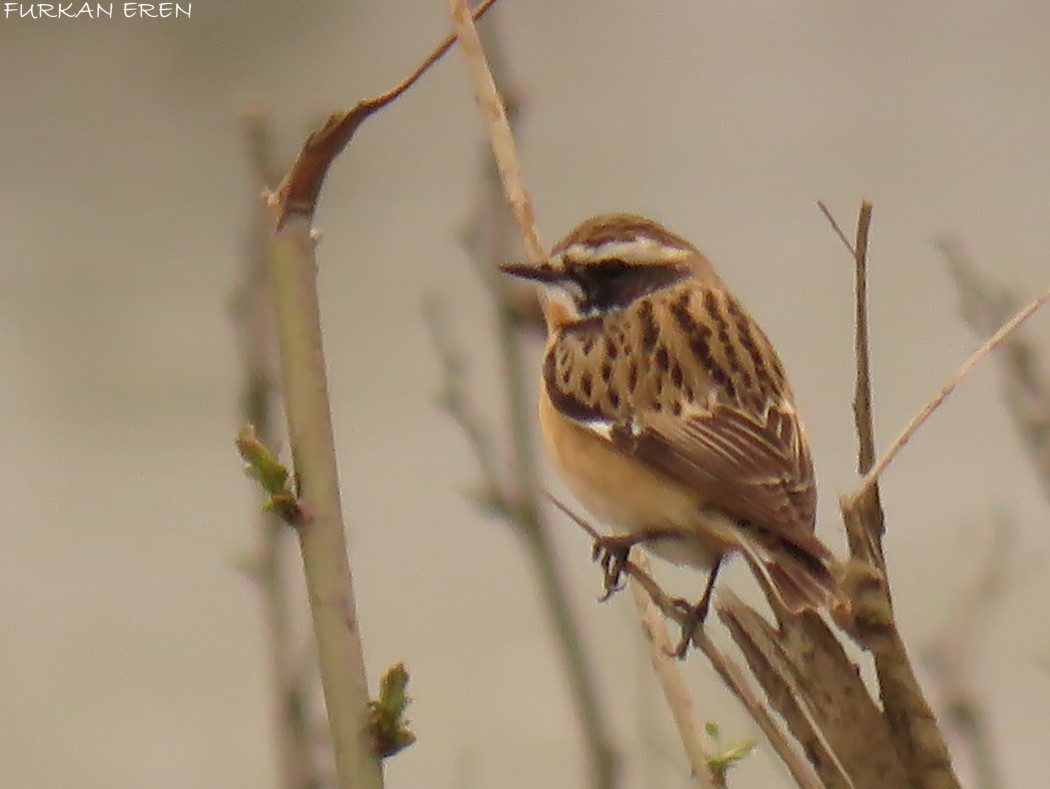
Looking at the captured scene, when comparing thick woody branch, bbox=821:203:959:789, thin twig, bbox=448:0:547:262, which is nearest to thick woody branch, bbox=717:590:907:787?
thick woody branch, bbox=821:203:959:789

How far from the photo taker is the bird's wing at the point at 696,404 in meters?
2.94

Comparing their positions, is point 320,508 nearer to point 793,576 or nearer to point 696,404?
point 793,576

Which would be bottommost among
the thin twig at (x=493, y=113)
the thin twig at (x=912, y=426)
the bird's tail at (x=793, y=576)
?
the bird's tail at (x=793, y=576)

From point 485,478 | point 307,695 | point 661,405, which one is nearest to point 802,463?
point 661,405

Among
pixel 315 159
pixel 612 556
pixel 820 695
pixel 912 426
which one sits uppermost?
pixel 315 159

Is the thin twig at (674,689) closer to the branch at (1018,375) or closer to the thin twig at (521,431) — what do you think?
the thin twig at (521,431)

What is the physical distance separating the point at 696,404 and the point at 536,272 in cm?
50

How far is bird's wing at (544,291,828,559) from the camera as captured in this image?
9.64 ft

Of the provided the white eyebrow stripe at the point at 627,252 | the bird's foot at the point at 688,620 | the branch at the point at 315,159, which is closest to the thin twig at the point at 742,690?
the bird's foot at the point at 688,620

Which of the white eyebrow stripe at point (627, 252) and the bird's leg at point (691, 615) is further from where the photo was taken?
the white eyebrow stripe at point (627, 252)

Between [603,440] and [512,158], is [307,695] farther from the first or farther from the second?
[603,440]

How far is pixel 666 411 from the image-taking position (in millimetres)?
3215

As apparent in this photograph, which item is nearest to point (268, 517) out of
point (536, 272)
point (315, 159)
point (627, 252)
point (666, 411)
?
point (315, 159)

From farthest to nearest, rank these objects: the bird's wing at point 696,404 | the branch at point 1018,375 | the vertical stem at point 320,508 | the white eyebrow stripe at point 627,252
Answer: the white eyebrow stripe at point 627,252 → the bird's wing at point 696,404 → the branch at point 1018,375 → the vertical stem at point 320,508
